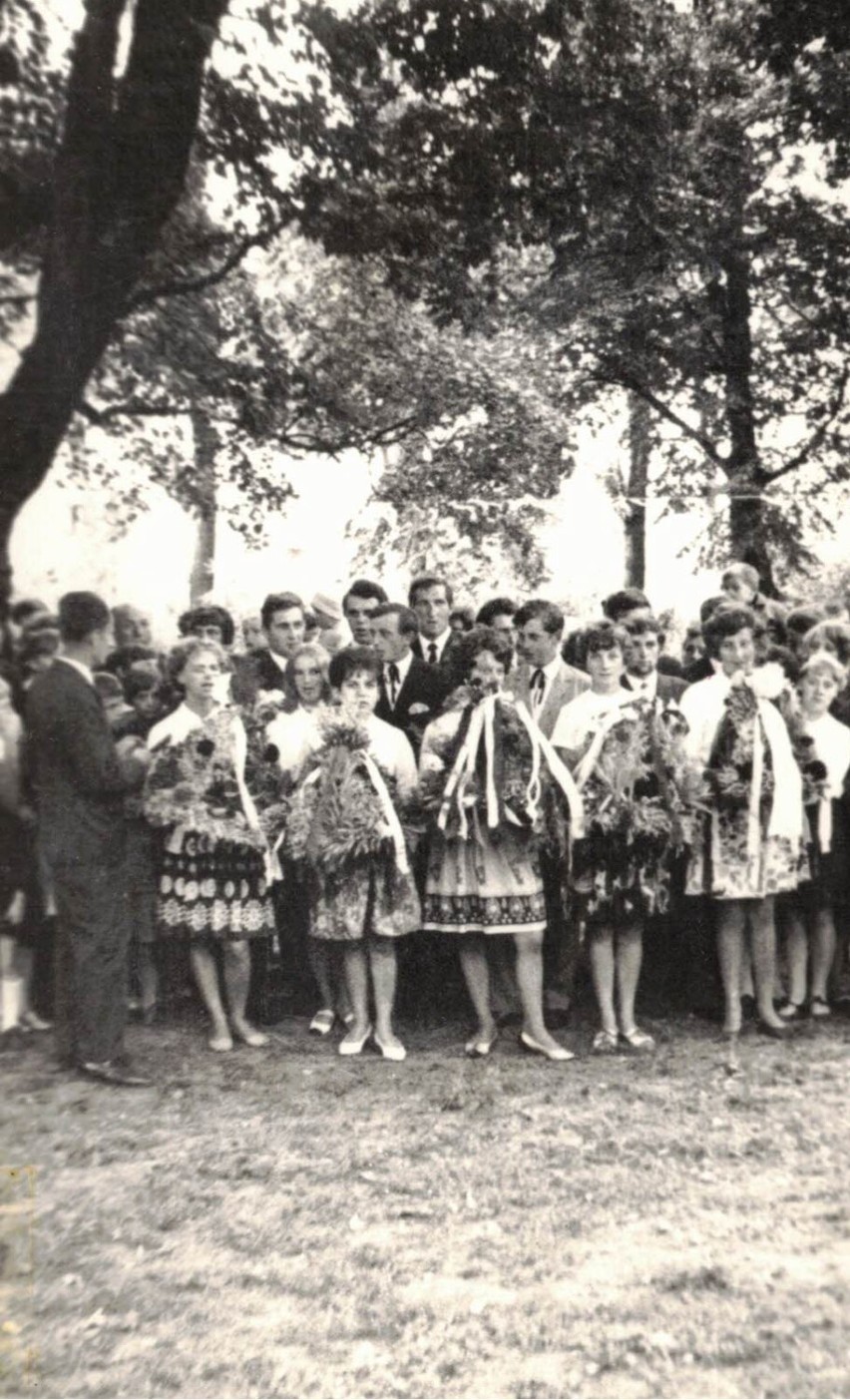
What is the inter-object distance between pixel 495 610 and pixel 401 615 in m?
0.46

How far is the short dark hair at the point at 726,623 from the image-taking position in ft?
15.5

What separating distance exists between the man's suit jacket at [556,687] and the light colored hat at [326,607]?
80 cm

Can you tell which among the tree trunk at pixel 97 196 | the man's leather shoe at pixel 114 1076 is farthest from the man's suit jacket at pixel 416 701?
the tree trunk at pixel 97 196

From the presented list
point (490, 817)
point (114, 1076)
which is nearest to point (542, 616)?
point (490, 817)

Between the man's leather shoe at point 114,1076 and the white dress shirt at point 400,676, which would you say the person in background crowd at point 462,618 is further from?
the man's leather shoe at point 114,1076

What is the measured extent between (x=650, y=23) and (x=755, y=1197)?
3470 mm

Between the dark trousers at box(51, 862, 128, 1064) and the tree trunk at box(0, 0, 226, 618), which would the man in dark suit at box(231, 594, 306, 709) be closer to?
the dark trousers at box(51, 862, 128, 1064)

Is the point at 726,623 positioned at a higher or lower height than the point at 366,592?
lower

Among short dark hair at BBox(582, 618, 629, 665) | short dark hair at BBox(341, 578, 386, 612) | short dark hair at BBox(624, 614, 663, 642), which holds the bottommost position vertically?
short dark hair at BBox(582, 618, 629, 665)

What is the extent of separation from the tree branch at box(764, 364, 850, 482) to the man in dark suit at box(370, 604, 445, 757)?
152cm

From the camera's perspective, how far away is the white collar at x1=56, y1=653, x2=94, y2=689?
363cm

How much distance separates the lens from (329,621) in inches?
206

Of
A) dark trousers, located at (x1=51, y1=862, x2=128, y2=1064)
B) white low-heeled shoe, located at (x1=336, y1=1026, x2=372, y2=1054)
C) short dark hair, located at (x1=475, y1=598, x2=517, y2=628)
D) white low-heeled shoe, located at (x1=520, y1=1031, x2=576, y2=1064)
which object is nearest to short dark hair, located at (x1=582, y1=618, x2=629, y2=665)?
short dark hair, located at (x1=475, y1=598, x2=517, y2=628)

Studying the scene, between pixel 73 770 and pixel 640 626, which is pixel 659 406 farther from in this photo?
pixel 73 770
